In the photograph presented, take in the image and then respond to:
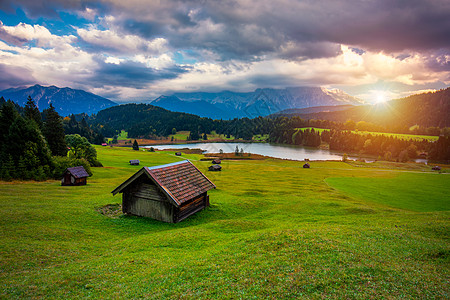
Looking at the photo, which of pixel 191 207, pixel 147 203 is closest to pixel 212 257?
pixel 191 207

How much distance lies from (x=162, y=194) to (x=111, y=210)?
7924mm

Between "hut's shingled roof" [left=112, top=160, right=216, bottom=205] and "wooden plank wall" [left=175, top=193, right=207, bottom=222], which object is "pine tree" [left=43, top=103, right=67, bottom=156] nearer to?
"hut's shingled roof" [left=112, top=160, right=216, bottom=205]

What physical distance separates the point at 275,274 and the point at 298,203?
21.8 metres

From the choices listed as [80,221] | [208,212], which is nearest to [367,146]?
[208,212]

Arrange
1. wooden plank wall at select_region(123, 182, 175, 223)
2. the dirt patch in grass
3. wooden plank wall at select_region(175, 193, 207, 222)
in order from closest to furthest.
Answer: wooden plank wall at select_region(123, 182, 175, 223) < wooden plank wall at select_region(175, 193, 207, 222) < the dirt patch in grass

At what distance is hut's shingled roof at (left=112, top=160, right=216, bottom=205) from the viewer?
22.0 m

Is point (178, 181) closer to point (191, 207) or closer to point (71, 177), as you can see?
point (191, 207)

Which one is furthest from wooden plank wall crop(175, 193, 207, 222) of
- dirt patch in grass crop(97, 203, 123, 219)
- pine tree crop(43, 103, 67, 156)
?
pine tree crop(43, 103, 67, 156)

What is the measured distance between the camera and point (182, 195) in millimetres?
22609

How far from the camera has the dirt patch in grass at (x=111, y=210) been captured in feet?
78.7

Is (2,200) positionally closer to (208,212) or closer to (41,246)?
Answer: (41,246)

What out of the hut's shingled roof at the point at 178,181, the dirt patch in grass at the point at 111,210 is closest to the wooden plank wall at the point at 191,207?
the hut's shingled roof at the point at 178,181

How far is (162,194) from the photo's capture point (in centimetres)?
2230

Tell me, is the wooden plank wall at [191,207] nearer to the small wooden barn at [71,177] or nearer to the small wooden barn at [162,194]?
the small wooden barn at [162,194]
